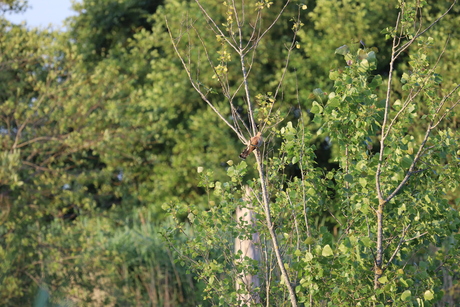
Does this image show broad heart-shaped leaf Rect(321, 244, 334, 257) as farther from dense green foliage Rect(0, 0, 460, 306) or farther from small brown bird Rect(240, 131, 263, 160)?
small brown bird Rect(240, 131, 263, 160)

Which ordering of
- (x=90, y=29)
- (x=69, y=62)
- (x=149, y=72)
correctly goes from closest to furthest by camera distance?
(x=69, y=62)
(x=149, y=72)
(x=90, y=29)

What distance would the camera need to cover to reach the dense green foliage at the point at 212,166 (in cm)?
268

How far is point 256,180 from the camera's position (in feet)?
10.5

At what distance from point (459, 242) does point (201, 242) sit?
127cm

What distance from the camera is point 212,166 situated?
10.2 m

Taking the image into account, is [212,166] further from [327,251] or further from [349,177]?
[327,251]

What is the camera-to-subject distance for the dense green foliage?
268 centimetres

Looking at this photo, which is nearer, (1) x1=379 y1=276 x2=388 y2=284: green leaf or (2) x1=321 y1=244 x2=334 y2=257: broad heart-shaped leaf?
(2) x1=321 y1=244 x2=334 y2=257: broad heart-shaped leaf

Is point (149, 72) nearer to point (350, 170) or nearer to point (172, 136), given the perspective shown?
point (172, 136)

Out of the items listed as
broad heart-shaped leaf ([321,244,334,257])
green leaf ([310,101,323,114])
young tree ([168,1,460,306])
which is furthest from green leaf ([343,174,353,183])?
broad heart-shaped leaf ([321,244,334,257])

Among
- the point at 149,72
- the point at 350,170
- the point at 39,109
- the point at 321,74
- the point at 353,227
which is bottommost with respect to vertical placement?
the point at 353,227

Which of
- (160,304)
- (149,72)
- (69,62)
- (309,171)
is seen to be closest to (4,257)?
(160,304)

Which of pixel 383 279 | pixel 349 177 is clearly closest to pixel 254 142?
pixel 349 177

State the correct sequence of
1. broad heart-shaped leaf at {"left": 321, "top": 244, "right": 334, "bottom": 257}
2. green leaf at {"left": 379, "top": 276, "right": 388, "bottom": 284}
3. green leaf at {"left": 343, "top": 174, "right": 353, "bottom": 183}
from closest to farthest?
broad heart-shaped leaf at {"left": 321, "top": 244, "right": 334, "bottom": 257} → green leaf at {"left": 379, "top": 276, "right": 388, "bottom": 284} → green leaf at {"left": 343, "top": 174, "right": 353, "bottom": 183}
